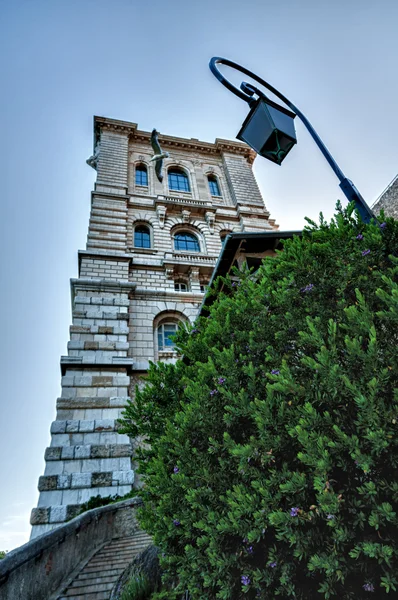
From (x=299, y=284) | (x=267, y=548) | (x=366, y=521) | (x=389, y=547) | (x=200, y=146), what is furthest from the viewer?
(x=200, y=146)

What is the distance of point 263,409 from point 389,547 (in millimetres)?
1048

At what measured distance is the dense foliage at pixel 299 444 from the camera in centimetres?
211

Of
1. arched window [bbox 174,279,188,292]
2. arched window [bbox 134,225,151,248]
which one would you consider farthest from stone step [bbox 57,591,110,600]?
arched window [bbox 134,225,151,248]

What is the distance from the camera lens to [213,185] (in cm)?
2105

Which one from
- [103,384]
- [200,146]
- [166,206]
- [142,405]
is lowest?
[142,405]

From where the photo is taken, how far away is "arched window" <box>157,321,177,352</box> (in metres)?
12.9

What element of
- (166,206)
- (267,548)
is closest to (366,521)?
(267,548)

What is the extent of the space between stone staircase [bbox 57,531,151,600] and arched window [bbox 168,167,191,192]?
57.8 feet

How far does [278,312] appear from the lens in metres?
3.39

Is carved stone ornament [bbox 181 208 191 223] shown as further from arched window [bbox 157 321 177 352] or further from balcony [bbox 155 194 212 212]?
arched window [bbox 157 321 177 352]

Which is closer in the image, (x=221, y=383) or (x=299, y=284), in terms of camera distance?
(x=221, y=383)

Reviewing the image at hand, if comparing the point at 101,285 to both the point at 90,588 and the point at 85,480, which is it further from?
the point at 90,588

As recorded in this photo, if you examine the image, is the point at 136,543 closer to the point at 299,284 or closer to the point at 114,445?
the point at 114,445

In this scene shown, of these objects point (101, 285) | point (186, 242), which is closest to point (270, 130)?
point (101, 285)
